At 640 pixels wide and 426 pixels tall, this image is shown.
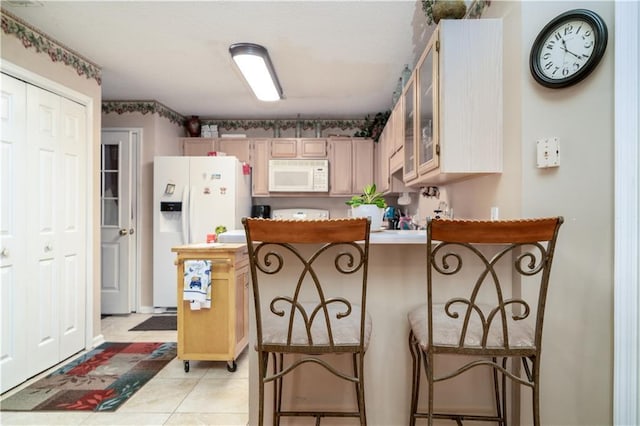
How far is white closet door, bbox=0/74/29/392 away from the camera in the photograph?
205cm

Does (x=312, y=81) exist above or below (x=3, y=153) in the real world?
above

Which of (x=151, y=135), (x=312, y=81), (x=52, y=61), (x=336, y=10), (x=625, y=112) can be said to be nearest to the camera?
(x=625, y=112)

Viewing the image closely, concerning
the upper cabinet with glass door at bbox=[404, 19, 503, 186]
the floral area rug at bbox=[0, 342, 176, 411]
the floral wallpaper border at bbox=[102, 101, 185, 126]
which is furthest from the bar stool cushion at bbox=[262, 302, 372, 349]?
the floral wallpaper border at bbox=[102, 101, 185, 126]

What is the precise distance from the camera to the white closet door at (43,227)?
2.22 meters

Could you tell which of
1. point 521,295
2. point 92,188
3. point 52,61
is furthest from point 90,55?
point 521,295

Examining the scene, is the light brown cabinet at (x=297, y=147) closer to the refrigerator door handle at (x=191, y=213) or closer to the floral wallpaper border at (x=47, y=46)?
the refrigerator door handle at (x=191, y=213)

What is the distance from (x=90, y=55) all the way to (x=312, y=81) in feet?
6.04

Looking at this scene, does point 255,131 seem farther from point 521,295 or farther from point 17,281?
point 521,295

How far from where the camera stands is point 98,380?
222cm

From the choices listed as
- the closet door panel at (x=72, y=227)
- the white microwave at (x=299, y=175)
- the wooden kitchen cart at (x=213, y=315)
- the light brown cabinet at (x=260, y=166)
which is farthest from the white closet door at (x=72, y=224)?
the white microwave at (x=299, y=175)

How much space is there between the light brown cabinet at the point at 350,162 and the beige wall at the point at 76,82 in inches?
99.8

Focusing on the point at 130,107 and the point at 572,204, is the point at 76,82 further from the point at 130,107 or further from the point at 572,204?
the point at 572,204

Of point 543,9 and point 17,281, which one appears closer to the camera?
point 543,9

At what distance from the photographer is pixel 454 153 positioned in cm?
153
